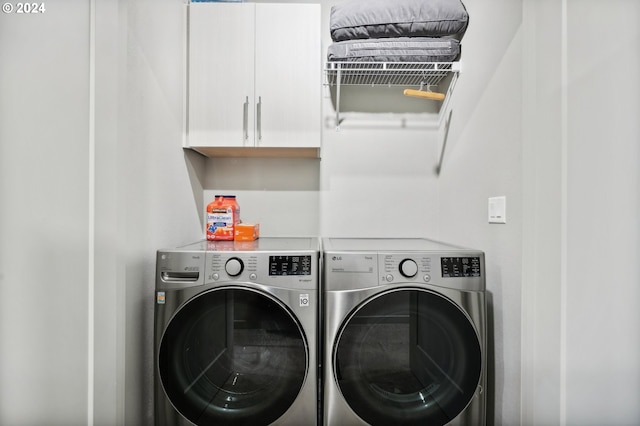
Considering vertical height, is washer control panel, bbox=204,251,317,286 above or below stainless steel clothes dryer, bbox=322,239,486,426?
above

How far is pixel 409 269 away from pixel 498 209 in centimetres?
43

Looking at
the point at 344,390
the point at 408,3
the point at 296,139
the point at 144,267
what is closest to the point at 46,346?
the point at 144,267

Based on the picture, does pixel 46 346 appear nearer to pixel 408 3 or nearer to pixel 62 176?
pixel 62 176

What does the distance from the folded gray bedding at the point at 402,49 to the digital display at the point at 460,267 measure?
3.13 feet

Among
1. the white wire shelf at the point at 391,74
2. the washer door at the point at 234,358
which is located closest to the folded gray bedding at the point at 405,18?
the white wire shelf at the point at 391,74

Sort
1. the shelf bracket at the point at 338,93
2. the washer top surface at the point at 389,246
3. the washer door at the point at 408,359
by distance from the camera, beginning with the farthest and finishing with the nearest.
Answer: the shelf bracket at the point at 338,93 → the washer top surface at the point at 389,246 → the washer door at the point at 408,359

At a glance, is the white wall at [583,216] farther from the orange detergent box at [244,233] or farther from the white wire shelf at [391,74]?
the orange detergent box at [244,233]

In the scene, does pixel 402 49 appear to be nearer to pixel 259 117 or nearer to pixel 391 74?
pixel 391 74

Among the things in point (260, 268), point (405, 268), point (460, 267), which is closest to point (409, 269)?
point (405, 268)

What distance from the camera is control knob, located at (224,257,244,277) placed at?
48.7 inches

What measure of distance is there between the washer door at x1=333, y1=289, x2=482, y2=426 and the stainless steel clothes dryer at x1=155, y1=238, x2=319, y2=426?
0.16m

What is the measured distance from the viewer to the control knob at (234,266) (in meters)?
1.24

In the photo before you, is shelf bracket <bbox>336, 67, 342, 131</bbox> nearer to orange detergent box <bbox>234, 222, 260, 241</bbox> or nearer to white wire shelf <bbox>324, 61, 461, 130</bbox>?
white wire shelf <bbox>324, 61, 461, 130</bbox>

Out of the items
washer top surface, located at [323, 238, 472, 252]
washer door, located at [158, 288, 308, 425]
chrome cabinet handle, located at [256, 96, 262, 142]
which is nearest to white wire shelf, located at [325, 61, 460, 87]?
chrome cabinet handle, located at [256, 96, 262, 142]
